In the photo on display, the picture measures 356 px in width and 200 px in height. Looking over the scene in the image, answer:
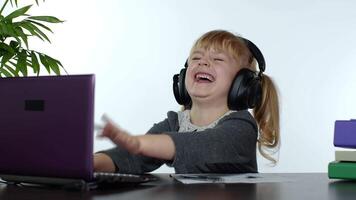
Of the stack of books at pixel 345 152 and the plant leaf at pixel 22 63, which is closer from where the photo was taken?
the stack of books at pixel 345 152

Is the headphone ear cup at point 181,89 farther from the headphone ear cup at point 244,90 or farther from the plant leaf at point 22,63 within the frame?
the plant leaf at point 22,63

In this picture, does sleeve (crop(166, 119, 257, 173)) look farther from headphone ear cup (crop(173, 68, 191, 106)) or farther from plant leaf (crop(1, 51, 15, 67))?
plant leaf (crop(1, 51, 15, 67))

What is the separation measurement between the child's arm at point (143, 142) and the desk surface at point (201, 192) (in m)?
0.06

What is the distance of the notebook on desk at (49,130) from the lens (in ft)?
2.28

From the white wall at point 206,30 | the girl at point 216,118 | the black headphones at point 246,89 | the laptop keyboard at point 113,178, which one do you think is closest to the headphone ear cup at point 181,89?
the girl at point 216,118

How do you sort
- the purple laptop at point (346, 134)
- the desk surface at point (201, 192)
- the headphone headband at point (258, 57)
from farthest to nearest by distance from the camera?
the headphone headband at point (258, 57), the purple laptop at point (346, 134), the desk surface at point (201, 192)

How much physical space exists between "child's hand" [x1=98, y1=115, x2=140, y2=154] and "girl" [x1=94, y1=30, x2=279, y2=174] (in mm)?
81

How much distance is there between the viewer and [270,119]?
1345mm

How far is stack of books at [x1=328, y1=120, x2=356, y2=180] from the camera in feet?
2.88

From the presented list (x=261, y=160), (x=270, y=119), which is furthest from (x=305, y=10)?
(x=270, y=119)

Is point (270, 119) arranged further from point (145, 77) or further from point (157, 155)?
point (145, 77)

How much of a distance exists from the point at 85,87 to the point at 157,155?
8.9 inches

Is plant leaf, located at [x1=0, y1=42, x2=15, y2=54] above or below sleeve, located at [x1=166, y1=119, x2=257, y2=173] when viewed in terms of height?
above

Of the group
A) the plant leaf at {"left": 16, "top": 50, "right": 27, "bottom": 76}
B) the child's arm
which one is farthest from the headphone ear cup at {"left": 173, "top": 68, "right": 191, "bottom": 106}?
the plant leaf at {"left": 16, "top": 50, "right": 27, "bottom": 76}
